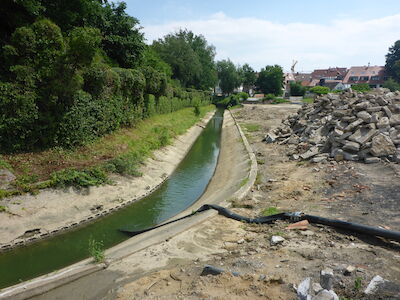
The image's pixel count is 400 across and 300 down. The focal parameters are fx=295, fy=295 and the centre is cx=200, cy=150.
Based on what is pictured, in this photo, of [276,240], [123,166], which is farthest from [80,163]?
[276,240]

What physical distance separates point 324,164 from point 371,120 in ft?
11.8

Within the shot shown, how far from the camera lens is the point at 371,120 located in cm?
1512

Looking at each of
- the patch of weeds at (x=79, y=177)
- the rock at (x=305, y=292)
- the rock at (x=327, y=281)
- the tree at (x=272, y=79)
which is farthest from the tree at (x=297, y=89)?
the rock at (x=305, y=292)

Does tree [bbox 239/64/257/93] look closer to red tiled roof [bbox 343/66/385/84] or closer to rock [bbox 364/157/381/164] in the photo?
red tiled roof [bbox 343/66/385/84]

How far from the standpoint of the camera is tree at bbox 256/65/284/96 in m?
87.7

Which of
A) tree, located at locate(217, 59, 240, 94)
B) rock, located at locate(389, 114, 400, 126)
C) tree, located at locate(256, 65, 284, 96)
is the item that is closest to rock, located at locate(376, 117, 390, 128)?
rock, located at locate(389, 114, 400, 126)

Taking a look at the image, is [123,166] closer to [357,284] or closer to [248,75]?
[357,284]

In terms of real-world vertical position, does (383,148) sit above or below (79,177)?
above

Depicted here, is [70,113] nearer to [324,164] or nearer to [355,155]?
[324,164]

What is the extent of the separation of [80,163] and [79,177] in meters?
1.60

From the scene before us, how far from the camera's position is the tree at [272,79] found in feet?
288

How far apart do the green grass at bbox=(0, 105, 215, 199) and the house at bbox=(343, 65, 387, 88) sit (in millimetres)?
93979

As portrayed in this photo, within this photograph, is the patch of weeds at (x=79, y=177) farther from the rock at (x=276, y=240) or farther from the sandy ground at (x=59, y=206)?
the rock at (x=276, y=240)

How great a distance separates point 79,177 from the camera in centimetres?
1223
